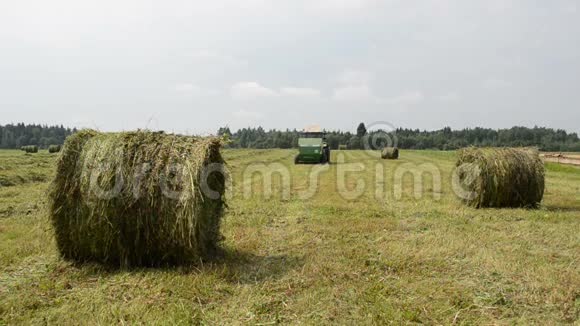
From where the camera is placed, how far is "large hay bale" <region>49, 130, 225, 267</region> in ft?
18.1

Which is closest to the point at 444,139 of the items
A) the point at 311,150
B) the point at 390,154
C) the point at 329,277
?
the point at 390,154

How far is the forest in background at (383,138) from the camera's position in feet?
274

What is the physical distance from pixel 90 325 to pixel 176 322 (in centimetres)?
76

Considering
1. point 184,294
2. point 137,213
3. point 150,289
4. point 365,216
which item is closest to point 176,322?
point 184,294

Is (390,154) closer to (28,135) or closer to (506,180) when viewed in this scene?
(506,180)

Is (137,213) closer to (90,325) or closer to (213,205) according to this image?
(213,205)

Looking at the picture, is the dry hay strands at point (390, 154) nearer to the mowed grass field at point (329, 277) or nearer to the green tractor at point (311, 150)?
the green tractor at point (311, 150)

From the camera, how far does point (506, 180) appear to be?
10680 millimetres

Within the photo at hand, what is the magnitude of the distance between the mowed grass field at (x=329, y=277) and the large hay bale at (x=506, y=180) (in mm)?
1496

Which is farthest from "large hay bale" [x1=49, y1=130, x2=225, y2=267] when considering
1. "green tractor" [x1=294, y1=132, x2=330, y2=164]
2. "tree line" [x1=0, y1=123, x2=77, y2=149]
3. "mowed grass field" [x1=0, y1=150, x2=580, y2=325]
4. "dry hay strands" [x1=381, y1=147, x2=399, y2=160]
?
"tree line" [x1=0, y1=123, x2=77, y2=149]

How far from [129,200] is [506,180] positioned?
889cm

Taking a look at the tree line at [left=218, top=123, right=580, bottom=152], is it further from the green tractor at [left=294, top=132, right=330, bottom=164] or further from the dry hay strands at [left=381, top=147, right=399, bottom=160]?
the green tractor at [left=294, top=132, right=330, bottom=164]

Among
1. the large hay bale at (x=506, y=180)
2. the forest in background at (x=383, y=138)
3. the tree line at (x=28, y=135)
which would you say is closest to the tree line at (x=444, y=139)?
the forest in background at (x=383, y=138)

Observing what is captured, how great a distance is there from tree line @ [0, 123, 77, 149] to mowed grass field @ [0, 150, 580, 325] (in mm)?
79570
